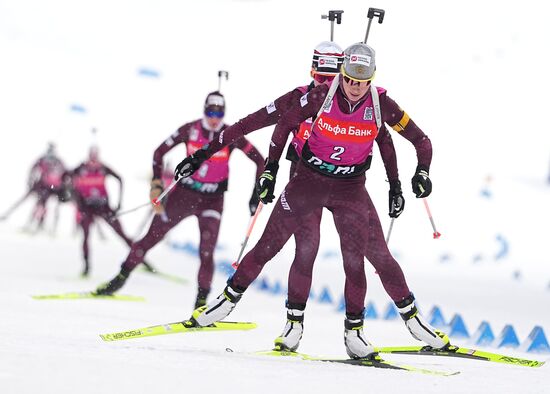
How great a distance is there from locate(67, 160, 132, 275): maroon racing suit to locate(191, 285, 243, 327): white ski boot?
6870 millimetres

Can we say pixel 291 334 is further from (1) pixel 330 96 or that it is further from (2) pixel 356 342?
(1) pixel 330 96

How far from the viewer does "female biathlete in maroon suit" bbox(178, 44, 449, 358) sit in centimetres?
520

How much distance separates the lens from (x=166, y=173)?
20.0 metres

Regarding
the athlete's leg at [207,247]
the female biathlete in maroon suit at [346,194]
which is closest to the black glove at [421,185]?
the female biathlete in maroon suit at [346,194]

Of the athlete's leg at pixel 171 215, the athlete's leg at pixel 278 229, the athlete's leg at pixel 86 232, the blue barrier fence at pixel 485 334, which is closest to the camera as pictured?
the athlete's leg at pixel 278 229


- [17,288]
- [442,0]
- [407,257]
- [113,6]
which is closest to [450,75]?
[442,0]

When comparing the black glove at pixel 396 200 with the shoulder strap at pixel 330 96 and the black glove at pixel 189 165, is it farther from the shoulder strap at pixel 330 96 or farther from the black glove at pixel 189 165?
the black glove at pixel 189 165

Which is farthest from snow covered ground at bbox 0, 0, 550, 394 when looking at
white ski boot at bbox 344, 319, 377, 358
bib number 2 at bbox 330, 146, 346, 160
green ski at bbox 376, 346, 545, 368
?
bib number 2 at bbox 330, 146, 346, 160

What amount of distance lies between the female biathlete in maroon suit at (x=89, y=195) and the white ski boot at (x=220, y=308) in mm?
6870

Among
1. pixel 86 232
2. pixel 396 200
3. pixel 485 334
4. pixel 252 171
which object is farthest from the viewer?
pixel 252 171

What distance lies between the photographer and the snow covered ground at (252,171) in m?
4.70

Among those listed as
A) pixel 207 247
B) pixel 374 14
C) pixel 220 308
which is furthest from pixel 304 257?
pixel 207 247

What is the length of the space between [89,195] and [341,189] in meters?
7.80

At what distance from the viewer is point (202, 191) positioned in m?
8.41
